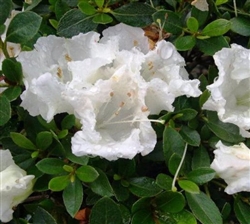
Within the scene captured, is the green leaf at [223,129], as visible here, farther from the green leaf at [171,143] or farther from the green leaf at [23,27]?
the green leaf at [23,27]

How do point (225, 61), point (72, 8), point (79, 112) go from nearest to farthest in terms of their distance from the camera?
point (79, 112)
point (225, 61)
point (72, 8)

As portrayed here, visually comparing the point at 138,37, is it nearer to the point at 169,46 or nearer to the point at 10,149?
the point at 169,46

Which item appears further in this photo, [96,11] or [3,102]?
[96,11]

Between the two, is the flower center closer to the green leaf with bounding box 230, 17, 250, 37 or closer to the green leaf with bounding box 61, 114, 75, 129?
the green leaf with bounding box 230, 17, 250, 37

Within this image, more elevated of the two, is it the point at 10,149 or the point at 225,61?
the point at 225,61

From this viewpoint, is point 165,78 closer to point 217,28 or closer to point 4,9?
point 217,28

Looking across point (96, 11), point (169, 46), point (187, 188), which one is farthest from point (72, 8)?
point (187, 188)
